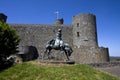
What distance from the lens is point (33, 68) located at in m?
12.5

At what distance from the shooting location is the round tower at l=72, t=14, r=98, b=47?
31.9 meters

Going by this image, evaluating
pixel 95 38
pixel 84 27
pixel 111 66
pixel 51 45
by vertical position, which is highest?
pixel 84 27

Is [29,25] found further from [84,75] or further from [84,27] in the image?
[84,75]

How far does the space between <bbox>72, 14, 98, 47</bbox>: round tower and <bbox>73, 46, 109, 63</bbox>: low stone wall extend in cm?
358

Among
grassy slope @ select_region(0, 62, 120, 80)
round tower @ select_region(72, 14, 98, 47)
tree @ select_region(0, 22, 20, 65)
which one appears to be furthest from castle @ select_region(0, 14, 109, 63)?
grassy slope @ select_region(0, 62, 120, 80)

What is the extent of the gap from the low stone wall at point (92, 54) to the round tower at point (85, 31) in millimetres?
3576

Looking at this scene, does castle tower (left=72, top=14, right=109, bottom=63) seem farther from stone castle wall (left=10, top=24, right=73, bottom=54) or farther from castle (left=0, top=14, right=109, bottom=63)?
stone castle wall (left=10, top=24, right=73, bottom=54)

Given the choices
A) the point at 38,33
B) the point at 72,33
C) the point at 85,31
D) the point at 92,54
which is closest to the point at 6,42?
the point at 92,54

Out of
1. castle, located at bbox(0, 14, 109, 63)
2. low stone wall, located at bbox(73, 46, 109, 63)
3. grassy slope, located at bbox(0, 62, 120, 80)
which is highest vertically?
castle, located at bbox(0, 14, 109, 63)

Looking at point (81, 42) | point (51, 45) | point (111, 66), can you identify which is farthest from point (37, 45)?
point (51, 45)

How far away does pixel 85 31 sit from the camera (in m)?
32.2

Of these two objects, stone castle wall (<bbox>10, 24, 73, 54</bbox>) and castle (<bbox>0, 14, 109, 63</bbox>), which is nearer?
castle (<bbox>0, 14, 109, 63</bbox>)

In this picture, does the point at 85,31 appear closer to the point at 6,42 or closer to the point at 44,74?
the point at 6,42

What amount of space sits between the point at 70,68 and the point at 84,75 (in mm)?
1489
